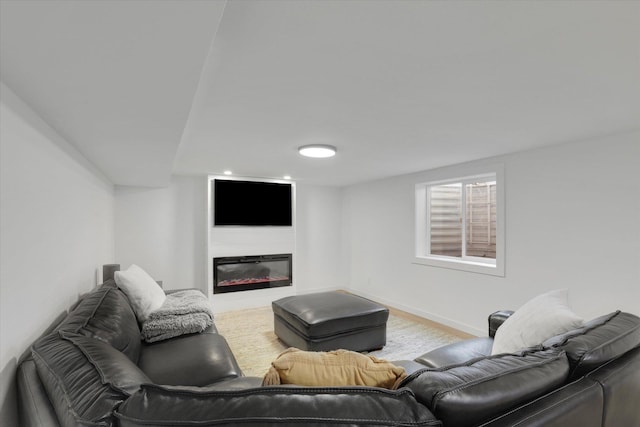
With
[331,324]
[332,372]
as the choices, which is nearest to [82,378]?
[332,372]

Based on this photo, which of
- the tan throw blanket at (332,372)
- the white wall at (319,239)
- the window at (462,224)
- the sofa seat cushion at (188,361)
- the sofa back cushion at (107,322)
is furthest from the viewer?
the white wall at (319,239)

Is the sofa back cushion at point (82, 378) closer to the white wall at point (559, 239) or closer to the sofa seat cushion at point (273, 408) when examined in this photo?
the sofa seat cushion at point (273, 408)

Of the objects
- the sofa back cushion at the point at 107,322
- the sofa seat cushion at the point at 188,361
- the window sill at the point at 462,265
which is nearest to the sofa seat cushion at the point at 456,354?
the sofa seat cushion at the point at 188,361

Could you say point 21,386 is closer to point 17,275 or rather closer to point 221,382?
point 17,275

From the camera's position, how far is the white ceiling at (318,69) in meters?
0.92

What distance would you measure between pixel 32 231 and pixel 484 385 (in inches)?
78.6

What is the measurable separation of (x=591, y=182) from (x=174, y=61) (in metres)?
3.47

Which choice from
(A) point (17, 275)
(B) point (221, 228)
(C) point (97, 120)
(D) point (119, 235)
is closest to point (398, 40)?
(C) point (97, 120)

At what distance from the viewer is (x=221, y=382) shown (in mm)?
1667

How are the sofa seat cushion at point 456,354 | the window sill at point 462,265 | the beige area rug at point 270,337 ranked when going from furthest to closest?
the window sill at point 462,265, the beige area rug at point 270,337, the sofa seat cushion at point 456,354

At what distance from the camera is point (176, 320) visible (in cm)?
234

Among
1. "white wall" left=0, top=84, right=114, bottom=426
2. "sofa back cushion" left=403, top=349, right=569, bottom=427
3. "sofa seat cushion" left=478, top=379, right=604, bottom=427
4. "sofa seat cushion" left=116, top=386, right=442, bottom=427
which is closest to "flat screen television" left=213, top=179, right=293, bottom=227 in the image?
"white wall" left=0, top=84, right=114, bottom=426

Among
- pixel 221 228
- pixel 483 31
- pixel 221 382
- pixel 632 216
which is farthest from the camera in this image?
pixel 221 228

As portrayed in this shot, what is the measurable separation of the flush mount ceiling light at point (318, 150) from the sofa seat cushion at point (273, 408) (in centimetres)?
237
